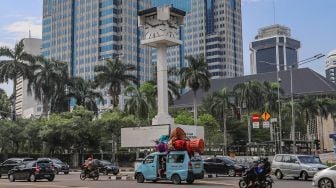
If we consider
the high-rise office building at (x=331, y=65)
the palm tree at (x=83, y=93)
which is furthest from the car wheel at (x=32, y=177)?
the high-rise office building at (x=331, y=65)

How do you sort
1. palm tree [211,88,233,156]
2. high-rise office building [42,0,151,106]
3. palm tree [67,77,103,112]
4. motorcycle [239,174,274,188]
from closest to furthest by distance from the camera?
1. motorcycle [239,174,274,188]
2. palm tree [211,88,233,156]
3. palm tree [67,77,103,112]
4. high-rise office building [42,0,151,106]

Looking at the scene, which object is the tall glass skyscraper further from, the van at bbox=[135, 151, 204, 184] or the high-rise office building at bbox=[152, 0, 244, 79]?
the van at bbox=[135, 151, 204, 184]

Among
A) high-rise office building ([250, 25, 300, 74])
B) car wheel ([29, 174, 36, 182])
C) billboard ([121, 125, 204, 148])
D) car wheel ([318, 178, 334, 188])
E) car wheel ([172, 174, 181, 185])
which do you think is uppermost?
high-rise office building ([250, 25, 300, 74])

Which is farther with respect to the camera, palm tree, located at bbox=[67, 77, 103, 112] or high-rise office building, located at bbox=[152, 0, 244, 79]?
high-rise office building, located at bbox=[152, 0, 244, 79]

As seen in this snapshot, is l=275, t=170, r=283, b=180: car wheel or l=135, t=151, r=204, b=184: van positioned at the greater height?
l=135, t=151, r=204, b=184: van

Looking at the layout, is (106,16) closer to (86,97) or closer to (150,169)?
(86,97)

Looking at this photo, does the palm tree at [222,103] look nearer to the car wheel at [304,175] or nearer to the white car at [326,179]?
the car wheel at [304,175]

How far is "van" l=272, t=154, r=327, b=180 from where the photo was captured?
99.0ft

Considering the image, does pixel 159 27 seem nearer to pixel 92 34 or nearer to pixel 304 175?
pixel 304 175

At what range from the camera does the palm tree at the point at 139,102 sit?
7238 centimetres

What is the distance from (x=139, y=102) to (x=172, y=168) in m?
45.5

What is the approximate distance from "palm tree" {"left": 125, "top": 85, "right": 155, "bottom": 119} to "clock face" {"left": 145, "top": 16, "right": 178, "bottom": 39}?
19.2 metres

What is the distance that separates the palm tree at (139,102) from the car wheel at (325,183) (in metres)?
51.3

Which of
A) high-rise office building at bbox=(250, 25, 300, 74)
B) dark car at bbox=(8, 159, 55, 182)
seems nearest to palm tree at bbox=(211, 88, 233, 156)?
dark car at bbox=(8, 159, 55, 182)
